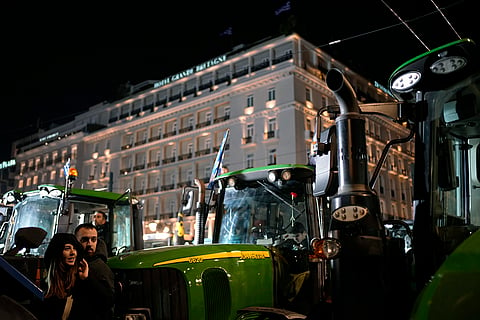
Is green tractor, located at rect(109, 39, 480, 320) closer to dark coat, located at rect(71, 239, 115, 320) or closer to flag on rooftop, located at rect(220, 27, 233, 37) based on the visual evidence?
dark coat, located at rect(71, 239, 115, 320)

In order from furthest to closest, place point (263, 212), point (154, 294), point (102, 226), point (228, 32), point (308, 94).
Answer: point (228, 32) < point (308, 94) < point (102, 226) < point (263, 212) < point (154, 294)

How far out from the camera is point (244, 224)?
626cm

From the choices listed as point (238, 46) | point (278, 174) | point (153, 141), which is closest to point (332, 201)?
point (278, 174)

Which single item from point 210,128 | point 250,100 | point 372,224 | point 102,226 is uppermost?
point 250,100

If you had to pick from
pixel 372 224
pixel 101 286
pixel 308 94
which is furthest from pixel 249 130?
pixel 372 224

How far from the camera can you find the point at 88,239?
491 cm

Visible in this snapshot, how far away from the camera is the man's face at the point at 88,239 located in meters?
4.88

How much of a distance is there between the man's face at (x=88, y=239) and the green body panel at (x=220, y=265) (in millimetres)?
249

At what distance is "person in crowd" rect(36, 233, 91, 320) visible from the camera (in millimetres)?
3875

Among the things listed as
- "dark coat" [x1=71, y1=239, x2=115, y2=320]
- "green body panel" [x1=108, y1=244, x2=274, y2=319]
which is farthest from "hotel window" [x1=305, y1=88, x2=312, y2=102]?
"dark coat" [x1=71, y1=239, x2=115, y2=320]

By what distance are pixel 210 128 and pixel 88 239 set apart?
44014mm

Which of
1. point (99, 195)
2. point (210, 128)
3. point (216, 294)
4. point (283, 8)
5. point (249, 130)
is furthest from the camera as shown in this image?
point (210, 128)

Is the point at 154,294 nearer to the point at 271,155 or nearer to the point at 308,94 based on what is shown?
the point at 271,155

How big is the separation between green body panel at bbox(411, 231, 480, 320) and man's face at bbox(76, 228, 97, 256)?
3.59m
